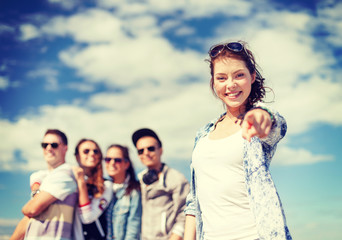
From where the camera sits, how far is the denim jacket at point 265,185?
97.6 inches

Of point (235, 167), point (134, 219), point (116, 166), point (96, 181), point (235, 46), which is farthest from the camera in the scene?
point (116, 166)

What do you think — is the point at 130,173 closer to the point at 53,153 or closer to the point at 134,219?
the point at 134,219

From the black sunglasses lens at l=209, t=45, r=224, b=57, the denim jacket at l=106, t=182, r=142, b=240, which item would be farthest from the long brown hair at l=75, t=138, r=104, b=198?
the black sunglasses lens at l=209, t=45, r=224, b=57

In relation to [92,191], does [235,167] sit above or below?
below

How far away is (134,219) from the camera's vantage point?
6.15 m

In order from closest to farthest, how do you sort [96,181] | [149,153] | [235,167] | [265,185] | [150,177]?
[265,185] → [235,167] → [150,177] → [96,181] → [149,153]

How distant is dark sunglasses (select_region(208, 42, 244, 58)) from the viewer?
119 inches

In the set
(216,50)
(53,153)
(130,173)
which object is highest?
(53,153)

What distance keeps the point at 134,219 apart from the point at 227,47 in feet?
13.1

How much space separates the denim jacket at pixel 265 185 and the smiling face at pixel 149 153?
396cm

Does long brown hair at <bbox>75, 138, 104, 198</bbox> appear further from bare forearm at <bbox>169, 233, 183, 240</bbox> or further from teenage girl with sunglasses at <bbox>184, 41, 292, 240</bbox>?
teenage girl with sunglasses at <bbox>184, 41, 292, 240</bbox>

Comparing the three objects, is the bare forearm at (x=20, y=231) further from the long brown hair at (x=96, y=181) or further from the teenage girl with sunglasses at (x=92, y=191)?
the long brown hair at (x=96, y=181)

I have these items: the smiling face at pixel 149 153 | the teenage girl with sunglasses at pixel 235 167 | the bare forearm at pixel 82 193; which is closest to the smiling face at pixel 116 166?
the smiling face at pixel 149 153

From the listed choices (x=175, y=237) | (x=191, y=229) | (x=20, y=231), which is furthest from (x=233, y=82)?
(x=20, y=231)
